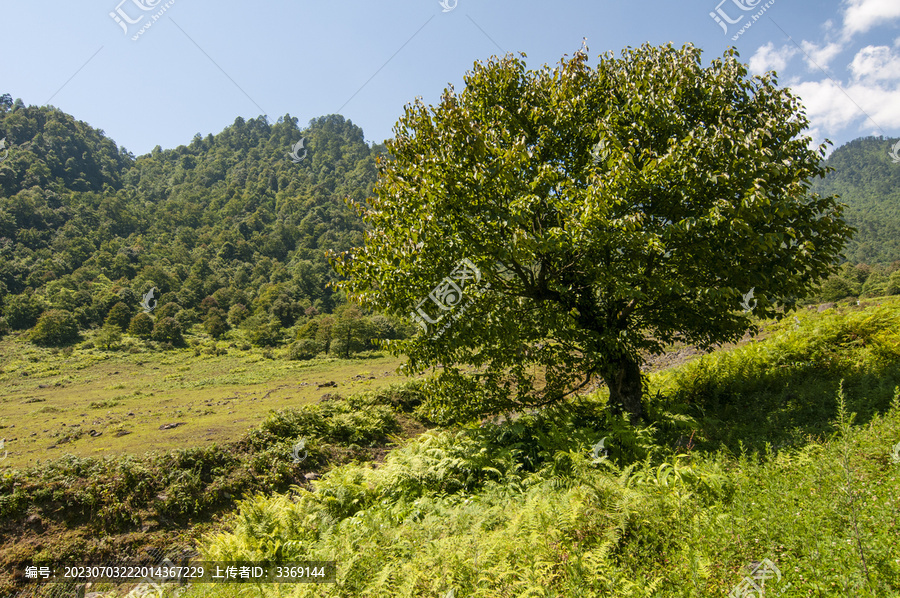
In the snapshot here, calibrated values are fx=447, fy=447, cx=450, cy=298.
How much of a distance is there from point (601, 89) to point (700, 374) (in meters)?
8.48

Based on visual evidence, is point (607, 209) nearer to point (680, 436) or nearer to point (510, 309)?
point (510, 309)

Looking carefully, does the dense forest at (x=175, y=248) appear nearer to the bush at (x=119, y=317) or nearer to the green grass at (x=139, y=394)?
the bush at (x=119, y=317)

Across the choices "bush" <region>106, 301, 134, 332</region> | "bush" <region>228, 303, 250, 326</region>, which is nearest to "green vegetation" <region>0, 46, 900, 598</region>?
"bush" <region>106, 301, 134, 332</region>

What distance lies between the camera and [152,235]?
134 meters

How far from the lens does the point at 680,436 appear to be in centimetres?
904

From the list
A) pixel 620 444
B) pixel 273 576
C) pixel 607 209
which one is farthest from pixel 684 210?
pixel 273 576

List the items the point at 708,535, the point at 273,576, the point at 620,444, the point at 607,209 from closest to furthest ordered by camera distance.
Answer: the point at 708,535 → the point at 273,576 → the point at 607,209 → the point at 620,444

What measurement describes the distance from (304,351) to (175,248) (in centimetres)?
8662

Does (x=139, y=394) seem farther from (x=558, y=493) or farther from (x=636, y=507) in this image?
(x=636, y=507)

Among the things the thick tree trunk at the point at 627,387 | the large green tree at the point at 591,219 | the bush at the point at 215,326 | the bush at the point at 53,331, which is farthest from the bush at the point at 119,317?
the thick tree trunk at the point at 627,387

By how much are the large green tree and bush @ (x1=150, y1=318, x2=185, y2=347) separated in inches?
3020

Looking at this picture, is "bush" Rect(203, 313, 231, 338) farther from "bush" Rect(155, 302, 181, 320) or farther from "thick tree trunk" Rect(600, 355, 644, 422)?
"thick tree trunk" Rect(600, 355, 644, 422)

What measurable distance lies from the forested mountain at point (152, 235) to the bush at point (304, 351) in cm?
2089

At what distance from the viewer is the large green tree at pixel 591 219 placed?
848 cm
